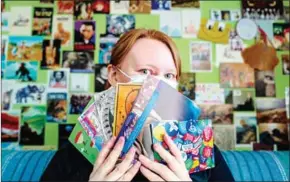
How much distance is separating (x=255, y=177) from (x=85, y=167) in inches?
28.1

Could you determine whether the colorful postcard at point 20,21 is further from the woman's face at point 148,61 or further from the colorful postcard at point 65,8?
the woman's face at point 148,61

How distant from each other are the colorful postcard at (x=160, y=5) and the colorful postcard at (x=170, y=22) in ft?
0.07

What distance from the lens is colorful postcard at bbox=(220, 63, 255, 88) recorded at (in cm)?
151

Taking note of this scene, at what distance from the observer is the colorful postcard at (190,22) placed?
1526mm

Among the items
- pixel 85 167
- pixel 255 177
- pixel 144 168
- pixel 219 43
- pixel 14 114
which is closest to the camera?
pixel 144 168

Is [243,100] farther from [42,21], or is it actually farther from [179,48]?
[42,21]

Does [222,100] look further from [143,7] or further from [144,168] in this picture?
[144,168]

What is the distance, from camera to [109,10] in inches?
59.8

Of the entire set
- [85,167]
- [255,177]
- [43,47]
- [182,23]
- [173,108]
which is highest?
[182,23]

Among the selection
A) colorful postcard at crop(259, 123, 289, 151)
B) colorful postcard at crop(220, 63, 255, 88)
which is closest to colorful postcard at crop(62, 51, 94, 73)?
colorful postcard at crop(220, 63, 255, 88)

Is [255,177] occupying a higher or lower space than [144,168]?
lower

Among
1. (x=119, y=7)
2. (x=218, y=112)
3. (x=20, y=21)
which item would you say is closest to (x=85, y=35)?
(x=119, y=7)

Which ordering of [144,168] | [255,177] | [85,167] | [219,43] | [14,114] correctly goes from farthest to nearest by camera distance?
[219,43] < [14,114] < [255,177] < [85,167] < [144,168]

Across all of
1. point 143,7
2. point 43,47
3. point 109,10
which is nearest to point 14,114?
point 43,47
